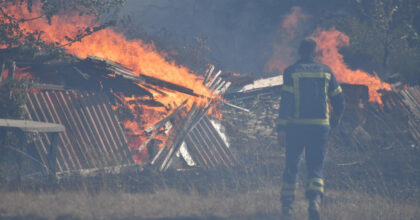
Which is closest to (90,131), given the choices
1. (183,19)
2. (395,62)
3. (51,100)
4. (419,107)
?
(51,100)

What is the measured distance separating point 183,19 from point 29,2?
11.2 m

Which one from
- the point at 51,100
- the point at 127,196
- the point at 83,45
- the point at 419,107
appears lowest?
the point at 127,196

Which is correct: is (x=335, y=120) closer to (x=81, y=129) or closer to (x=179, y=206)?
(x=179, y=206)

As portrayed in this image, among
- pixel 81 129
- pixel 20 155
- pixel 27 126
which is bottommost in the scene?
pixel 20 155

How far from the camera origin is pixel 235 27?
20.1 meters

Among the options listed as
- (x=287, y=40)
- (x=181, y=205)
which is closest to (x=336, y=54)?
(x=287, y=40)

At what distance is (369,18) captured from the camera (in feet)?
54.7

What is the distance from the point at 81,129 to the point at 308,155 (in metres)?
4.46

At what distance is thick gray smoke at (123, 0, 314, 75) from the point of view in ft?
63.4

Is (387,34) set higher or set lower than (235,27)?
lower

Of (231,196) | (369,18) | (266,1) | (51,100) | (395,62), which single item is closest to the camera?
(231,196)

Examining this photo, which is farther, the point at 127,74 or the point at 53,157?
the point at 127,74

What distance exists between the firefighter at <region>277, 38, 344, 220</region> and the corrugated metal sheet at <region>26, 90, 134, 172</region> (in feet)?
11.5

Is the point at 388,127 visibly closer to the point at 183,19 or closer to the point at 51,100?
the point at 51,100
